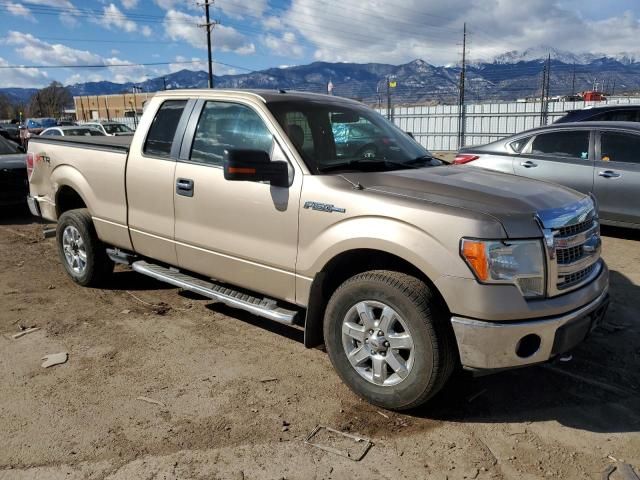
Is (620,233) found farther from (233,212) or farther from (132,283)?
(132,283)

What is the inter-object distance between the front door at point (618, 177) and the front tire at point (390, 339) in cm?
517

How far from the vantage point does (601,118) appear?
9.66 metres

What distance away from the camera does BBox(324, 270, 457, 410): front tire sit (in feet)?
10.2

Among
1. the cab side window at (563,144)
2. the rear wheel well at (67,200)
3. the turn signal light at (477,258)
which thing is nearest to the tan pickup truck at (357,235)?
the turn signal light at (477,258)

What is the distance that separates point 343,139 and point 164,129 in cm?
160

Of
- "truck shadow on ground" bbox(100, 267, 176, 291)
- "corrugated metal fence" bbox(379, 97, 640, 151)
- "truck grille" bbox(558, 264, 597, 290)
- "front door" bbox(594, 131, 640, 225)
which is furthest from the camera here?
"corrugated metal fence" bbox(379, 97, 640, 151)

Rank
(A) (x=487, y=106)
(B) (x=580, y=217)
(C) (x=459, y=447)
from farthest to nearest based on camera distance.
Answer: (A) (x=487, y=106)
(B) (x=580, y=217)
(C) (x=459, y=447)

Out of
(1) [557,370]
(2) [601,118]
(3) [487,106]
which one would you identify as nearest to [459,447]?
(1) [557,370]

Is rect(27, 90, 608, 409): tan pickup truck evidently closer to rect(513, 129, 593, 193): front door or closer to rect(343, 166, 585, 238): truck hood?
rect(343, 166, 585, 238): truck hood

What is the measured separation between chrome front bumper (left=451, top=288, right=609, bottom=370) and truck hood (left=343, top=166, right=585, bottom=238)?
49 centimetres

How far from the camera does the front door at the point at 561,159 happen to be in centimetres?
747

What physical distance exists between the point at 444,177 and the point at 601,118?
7.38m

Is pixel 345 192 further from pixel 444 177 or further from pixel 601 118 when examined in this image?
pixel 601 118

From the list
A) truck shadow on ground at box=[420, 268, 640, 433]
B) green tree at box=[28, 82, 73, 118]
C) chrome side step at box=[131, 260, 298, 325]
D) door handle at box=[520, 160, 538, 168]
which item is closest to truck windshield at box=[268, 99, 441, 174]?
chrome side step at box=[131, 260, 298, 325]
